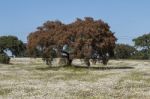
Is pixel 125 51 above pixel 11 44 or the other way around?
the other way around

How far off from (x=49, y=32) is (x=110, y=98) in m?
45.3

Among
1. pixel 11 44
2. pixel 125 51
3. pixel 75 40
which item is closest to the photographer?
pixel 75 40

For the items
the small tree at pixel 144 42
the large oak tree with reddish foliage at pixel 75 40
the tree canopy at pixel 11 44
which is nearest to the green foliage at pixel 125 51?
the small tree at pixel 144 42

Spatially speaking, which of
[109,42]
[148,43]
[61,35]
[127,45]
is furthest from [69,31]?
[127,45]

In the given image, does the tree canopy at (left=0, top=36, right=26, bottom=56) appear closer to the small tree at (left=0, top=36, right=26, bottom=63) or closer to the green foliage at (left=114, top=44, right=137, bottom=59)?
the small tree at (left=0, top=36, right=26, bottom=63)

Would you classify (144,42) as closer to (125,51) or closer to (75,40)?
(125,51)

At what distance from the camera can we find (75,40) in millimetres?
66938

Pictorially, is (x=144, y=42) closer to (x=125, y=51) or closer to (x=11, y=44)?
(x=125, y=51)

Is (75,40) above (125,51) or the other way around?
the other way around

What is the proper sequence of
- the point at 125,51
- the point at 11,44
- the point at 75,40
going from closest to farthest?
the point at 75,40 → the point at 11,44 → the point at 125,51

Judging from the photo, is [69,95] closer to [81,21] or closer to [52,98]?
[52,98]

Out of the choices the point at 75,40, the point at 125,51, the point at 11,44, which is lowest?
the point at 75,40

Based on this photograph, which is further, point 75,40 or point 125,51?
point 125,51

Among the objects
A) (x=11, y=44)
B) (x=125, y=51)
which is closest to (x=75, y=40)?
(x=11, y=44)
